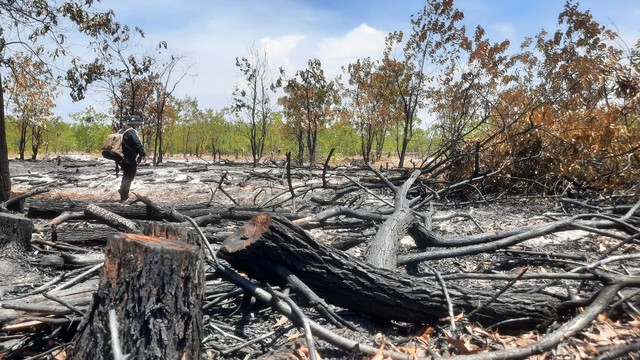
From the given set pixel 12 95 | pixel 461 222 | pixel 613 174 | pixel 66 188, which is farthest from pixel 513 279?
pixel 12 95

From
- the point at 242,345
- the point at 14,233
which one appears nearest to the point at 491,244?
the point at 242,345

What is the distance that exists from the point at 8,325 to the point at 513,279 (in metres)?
2.72

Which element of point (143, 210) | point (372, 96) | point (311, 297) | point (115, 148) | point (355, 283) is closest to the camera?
point (311, 297)

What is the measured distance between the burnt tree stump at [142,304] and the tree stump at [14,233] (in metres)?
2.85

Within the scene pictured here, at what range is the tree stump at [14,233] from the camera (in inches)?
179

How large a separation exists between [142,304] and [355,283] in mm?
1154

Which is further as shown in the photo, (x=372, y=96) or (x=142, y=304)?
(x=372, y=96)

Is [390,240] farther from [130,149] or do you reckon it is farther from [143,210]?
[130,149]

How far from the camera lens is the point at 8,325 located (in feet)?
8.69

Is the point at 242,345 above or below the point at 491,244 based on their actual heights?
below

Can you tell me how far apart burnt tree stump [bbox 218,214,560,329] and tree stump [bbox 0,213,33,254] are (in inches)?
113

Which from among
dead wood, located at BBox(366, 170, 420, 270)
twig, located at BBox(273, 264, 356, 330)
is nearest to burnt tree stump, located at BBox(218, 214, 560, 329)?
twig, located at BBox(273, 264, 356, 330)

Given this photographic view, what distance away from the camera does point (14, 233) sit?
461 centimetres

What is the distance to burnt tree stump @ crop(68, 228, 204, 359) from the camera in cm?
217
